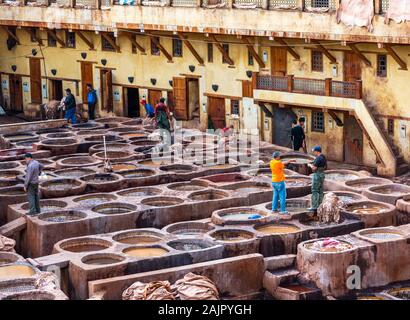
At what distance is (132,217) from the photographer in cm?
3017

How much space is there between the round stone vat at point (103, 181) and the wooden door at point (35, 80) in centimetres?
1826

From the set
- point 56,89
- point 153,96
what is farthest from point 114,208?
point 56,89

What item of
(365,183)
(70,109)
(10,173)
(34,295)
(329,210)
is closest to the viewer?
(34,295)

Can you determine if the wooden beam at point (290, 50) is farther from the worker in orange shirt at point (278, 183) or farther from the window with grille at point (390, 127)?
the worker in orange shirt at point (278, 183)

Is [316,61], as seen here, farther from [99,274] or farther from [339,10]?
[99,274]

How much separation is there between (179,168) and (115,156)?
3.07 meters

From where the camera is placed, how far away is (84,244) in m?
28.2

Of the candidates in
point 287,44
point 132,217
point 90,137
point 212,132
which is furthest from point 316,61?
point 132,217

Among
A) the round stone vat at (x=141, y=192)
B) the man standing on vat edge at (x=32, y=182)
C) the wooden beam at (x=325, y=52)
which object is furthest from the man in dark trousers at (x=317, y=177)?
the wooden beam at (x=325, y=52)

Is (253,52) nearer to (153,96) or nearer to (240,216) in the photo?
(153,96)

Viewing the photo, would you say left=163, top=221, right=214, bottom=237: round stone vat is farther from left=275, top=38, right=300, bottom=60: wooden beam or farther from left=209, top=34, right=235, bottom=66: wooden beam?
left=209, top=34, right=235, bottom=66: wooden beam

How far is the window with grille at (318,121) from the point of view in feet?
134

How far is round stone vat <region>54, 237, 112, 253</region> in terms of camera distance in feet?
91.8

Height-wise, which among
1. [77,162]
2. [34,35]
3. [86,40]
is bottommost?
[77,162]
